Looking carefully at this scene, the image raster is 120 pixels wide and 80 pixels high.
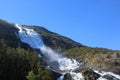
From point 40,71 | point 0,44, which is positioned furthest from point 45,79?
point 0,44

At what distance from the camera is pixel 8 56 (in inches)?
6585

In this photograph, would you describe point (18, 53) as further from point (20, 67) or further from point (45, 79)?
point (45, 79)

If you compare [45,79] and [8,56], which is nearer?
[45,79]

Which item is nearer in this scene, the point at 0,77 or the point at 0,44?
the point at 0,77

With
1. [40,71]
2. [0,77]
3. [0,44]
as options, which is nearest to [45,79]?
[40,71]

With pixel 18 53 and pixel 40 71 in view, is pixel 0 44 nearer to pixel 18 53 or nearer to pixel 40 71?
pixel 18 53

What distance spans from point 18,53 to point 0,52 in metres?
15.8

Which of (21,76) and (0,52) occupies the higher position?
(0,52)

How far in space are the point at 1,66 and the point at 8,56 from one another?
9.80 m

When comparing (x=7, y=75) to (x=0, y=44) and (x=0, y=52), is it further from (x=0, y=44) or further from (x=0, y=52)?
(x=0, y=44)

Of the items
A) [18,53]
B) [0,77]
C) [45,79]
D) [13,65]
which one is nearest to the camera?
[45,79]

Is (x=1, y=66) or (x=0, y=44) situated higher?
(x=0, y=44)

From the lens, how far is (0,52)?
164750 mm

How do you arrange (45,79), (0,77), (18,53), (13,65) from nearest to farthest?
1. (45,79)
2. (0,77)
3. (13,65)
4. (18,53)
